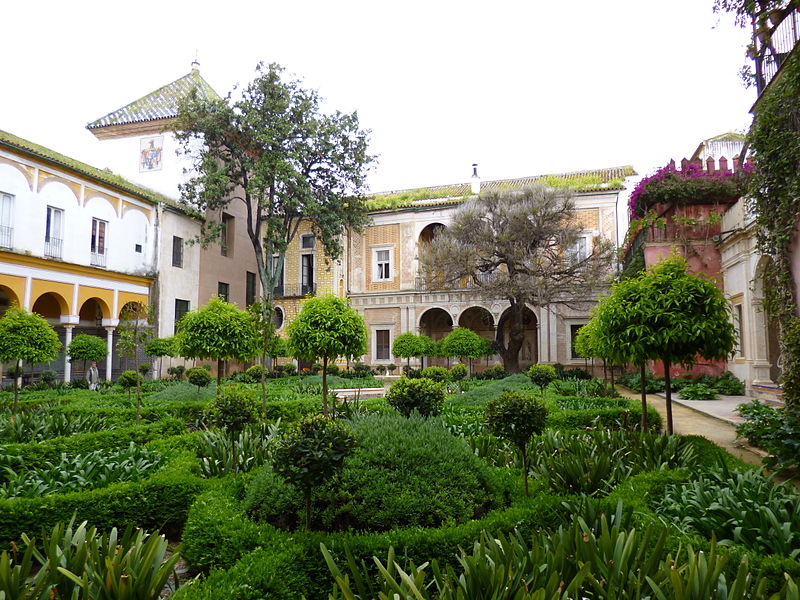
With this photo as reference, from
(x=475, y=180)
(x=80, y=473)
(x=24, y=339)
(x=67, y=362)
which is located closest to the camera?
(x=80, y=473)

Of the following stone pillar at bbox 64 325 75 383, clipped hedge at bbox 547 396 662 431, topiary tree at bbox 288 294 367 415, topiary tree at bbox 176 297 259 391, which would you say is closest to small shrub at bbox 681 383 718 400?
clipped hedge at bbox 547 396 662 431

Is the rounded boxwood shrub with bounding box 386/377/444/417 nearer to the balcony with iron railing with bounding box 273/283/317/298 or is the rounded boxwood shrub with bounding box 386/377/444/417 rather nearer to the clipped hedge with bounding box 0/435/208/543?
the clipped hedge with bounding box 0/435/208/543

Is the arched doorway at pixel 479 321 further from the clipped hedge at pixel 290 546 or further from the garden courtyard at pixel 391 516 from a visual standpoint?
the clipped hedge at pixel 290 546

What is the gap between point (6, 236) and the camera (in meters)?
16.7

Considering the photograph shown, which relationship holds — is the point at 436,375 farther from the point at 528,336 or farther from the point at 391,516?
the point at 528,336

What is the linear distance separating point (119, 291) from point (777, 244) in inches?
845

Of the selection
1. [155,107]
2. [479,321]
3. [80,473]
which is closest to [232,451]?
[80,473]

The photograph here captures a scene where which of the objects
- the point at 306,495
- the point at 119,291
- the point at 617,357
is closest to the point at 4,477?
Result: the point at 306,495

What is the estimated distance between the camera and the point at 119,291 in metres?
20.9

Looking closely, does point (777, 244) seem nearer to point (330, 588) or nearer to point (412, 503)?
point (412, 503)

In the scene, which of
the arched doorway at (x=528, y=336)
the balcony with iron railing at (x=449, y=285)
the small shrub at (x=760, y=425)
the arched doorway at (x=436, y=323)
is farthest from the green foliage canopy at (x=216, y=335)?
the arched doorway at (x=436, y=323)

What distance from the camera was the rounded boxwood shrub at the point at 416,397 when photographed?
8.34m

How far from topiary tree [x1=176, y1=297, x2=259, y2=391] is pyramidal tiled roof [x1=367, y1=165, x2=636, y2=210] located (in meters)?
17.0

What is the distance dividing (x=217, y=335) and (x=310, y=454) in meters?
7.63
